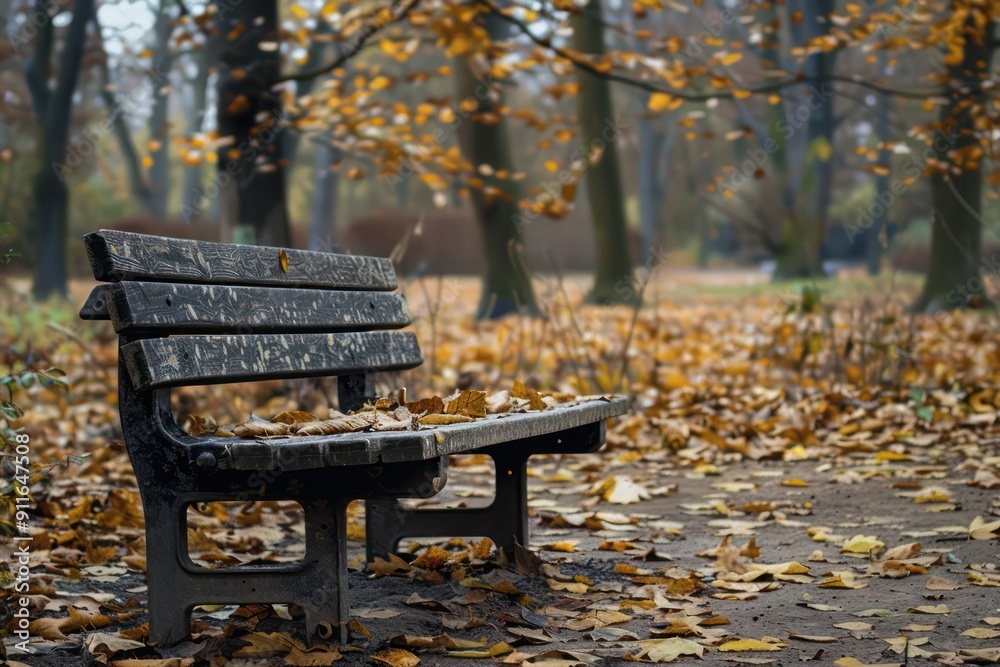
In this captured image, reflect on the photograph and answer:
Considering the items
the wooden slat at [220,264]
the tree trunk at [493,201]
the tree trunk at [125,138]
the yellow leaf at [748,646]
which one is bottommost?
the yellow leaf at [748,646]

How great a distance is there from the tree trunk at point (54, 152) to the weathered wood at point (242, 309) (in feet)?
39.1

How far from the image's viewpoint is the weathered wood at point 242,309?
7.80 feet

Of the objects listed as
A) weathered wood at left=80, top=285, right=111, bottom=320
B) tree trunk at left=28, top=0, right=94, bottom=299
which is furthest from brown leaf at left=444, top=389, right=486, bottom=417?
tree trunk at left=28, top=0, right=94, bottom=299

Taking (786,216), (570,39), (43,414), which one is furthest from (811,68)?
(43,414)

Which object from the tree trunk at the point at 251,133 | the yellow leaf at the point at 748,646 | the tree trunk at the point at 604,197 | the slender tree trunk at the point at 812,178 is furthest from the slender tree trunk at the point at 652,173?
the yellow leaf at the point at 748,646

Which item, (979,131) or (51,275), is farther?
(51,275)

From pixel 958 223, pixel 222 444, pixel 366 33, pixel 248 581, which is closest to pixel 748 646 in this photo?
pixel 248 581

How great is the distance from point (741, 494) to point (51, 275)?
12.5 m

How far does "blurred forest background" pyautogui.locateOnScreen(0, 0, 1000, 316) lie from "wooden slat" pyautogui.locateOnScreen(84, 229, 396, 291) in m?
0.22

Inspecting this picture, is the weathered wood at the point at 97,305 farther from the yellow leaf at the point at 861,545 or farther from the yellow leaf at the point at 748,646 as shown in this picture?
the yellow leaf at the point at 861,545

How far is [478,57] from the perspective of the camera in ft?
21.2

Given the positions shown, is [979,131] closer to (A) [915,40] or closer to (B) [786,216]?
(A) [915,40]

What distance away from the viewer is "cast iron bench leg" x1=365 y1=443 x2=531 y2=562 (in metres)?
3.24

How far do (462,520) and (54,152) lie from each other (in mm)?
12838
